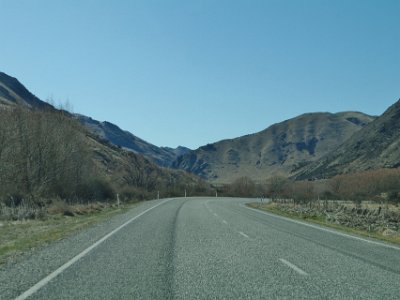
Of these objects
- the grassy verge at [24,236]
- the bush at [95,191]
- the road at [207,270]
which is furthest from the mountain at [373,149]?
the road at [207,270]

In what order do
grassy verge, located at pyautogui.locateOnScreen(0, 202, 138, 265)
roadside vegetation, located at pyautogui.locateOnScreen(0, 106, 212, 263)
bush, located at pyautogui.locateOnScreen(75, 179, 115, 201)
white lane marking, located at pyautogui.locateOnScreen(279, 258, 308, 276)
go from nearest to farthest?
white lane marking, located at pyautogui.locateOnScreen(279, 258, 308, 276), grassy verge, located at pyautogui.locateOnScreen(0, 202, 138, 265), roadside vegetation, located at pyautogui.locateOnScreen(0, 106, 212, 263), bush, located at pyautogui.locateOnScreen(75, 179, 115, 201)

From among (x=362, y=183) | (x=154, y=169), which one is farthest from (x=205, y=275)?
(x=154, y=169)

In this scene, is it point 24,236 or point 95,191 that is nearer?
point 24,236

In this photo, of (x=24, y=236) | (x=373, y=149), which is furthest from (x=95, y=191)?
(x=373, y=149)

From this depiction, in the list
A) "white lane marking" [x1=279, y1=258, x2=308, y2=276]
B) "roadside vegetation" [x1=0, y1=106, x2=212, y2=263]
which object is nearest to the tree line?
"roadside vegetation" [x1=0, y1=106, x2=212, y2=263]

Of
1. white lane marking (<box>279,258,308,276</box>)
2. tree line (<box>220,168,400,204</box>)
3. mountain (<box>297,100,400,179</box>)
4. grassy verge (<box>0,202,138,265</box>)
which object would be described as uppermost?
mountain (<box>297,100,400,179</box>)

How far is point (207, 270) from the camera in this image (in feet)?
35.2

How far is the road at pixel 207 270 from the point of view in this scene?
8508mm

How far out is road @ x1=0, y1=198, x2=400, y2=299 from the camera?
27.9 feet

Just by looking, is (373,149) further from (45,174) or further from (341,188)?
(45,174)

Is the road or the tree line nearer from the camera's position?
the road

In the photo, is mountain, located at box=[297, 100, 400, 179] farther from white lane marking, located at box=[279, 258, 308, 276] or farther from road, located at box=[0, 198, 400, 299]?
white lane marking, located at box=[279, 258, 308, 276]

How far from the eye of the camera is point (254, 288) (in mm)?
8828

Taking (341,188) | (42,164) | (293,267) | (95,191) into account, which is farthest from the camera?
(341,188)
